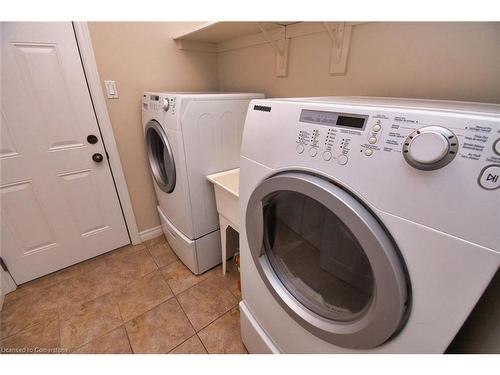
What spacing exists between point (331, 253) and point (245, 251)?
1.08 ft

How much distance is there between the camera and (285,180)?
582 mm

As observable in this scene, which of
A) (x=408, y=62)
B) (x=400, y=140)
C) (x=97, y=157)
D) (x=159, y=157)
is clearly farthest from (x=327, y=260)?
(x=97, y=157)

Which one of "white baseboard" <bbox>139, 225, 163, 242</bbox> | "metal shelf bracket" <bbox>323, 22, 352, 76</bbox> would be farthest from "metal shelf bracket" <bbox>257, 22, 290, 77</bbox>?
"white baseboard" <bbox>139, 225, 163, 242</bbox>

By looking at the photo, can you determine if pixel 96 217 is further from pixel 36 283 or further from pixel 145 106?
pixel 145 106

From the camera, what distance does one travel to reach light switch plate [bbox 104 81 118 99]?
4.89 feet

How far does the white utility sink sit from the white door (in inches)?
37.1

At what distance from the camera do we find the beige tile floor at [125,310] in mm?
1204

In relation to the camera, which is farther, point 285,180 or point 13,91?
point 13,91

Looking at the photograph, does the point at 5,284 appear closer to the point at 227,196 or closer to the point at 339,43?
the point at 227,196

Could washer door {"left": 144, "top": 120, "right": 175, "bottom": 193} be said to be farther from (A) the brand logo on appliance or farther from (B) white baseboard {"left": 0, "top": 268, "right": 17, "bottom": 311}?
(B) white baseboard {"left": 0, "top": 268, "right": 17, "bottom": 311}

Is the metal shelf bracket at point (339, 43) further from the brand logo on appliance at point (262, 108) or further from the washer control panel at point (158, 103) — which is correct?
the washer control panel at point (158, 103)

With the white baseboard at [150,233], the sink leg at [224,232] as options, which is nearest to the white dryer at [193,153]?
the sink leg at [224,232]

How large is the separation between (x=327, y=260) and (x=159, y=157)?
4.63ft
